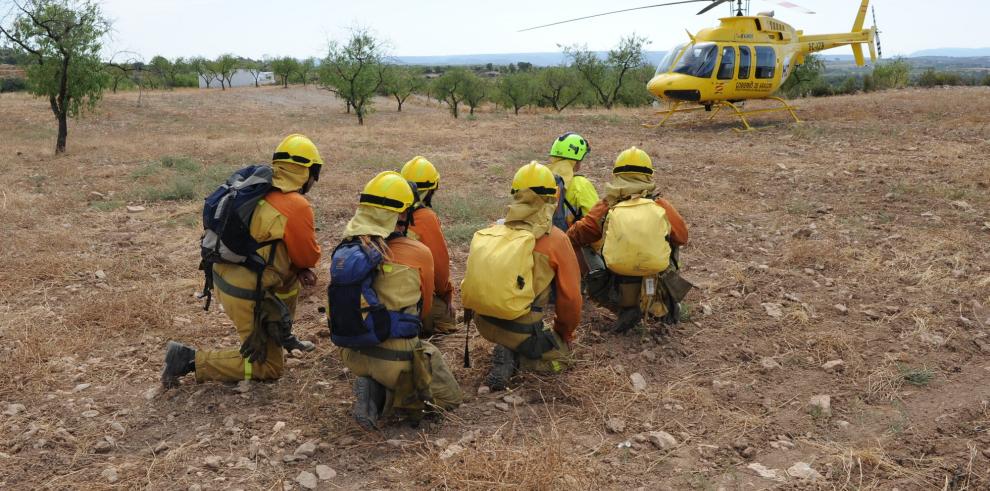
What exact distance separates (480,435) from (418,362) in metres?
0.57

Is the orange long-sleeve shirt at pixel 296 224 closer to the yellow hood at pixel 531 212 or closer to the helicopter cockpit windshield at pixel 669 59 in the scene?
the yellow hood at pixel 531 212

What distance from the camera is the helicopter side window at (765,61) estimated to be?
61.8ft

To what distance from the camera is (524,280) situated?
178 inches

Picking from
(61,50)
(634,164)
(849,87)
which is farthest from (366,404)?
(849,87)

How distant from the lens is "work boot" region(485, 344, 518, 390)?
4844mm

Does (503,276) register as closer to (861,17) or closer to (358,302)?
(358,302)

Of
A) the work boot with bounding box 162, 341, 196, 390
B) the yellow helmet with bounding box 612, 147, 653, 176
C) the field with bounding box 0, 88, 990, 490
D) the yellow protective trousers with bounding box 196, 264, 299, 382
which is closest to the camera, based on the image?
the field with bounding box 0, 88, 990, 490

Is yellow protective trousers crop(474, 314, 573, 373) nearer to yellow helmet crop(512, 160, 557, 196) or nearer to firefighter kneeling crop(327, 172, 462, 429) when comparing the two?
firefighter kneeling crop(327, 172, 462, 429)

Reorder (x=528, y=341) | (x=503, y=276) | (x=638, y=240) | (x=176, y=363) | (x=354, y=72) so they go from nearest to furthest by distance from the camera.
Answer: (x=503, y=276) < (x=528, y=341) < (x=176, y=363) < (x=638, y=240) < (x=354, y=72)

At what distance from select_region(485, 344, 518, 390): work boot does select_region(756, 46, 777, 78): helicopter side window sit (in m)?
16.5

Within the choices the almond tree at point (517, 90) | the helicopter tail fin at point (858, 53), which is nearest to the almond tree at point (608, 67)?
the almond tree at point (517, 90)

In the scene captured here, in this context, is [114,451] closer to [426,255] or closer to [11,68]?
[426,255]

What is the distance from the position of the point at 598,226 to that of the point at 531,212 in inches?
54.3

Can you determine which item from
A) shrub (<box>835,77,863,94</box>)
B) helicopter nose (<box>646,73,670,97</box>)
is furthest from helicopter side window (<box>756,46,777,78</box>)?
shrub (<box>835,77,863,94</box>)
